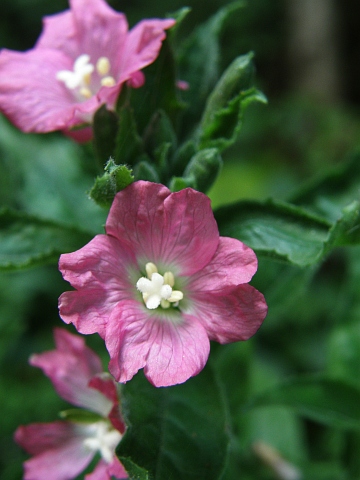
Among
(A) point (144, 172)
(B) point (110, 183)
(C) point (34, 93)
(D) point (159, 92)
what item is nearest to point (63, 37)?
(C) point (34, 93)

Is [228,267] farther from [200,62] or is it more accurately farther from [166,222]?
[200,62]

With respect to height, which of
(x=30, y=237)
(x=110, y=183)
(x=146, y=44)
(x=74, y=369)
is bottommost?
(x=74, y=369)

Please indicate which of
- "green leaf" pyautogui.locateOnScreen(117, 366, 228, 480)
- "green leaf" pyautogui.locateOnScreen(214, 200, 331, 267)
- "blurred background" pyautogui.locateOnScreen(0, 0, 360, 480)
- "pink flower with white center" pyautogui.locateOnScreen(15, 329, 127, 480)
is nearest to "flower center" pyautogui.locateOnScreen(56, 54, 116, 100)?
"blurred background" pyautogui.locateOnScreen(0, 0, 360, 480)

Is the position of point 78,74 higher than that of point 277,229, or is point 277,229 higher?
point 78,74

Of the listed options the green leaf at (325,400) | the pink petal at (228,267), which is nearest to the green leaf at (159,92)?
the pink petal at (228,267)

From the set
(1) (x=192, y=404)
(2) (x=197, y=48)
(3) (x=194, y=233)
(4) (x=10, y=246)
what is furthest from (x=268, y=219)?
(4) (x=10, y=246)

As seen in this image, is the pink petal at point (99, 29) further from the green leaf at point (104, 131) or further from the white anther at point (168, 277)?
the white anther at point (168, 277)

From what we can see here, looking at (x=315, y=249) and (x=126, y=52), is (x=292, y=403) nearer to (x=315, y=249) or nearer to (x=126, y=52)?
(x=315, y=249)
